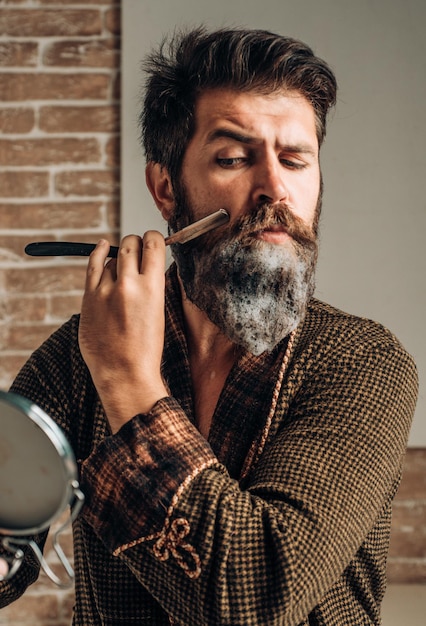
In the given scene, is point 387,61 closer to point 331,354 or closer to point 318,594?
point 331,354

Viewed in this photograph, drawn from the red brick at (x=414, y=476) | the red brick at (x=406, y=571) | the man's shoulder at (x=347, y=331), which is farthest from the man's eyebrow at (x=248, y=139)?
→ the red brick at (x=406, y=571)

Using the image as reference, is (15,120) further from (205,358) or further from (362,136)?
(205,358)

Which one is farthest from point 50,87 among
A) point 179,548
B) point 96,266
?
point 179,548

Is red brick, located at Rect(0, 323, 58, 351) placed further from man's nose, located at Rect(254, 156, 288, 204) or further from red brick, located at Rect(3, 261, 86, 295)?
man's nose, located at Rect(254, 156, 288, 204)

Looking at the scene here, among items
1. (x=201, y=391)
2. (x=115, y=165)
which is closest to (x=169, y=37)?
(x=115, y=165)

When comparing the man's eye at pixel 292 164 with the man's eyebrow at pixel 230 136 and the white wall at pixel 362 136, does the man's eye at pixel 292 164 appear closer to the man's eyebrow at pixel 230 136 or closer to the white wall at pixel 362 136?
the man's eyebrow at pixel 230 136

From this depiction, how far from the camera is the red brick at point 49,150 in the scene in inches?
75.5

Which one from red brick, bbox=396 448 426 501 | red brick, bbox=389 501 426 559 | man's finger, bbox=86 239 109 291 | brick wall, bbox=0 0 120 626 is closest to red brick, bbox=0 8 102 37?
brick wall, bbox=0 0 120 626

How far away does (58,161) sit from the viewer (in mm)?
1920

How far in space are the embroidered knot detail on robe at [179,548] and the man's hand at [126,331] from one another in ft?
0.43

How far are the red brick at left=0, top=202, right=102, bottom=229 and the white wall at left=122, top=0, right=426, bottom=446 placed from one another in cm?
10

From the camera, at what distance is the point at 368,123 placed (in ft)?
6.23

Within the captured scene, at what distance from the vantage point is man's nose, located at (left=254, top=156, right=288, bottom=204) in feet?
3.40

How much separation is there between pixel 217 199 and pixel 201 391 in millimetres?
293
